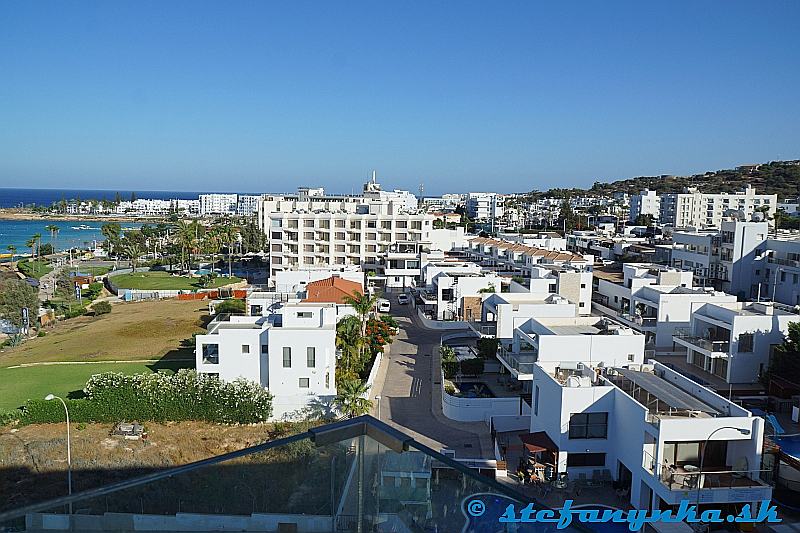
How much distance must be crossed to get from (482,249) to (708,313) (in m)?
27.7

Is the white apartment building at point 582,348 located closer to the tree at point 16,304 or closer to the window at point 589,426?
the window at point 589,426

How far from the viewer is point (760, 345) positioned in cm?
2259

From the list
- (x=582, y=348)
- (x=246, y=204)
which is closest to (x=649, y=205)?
(x=582, y=348)

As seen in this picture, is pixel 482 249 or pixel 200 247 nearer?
pixel 482 249

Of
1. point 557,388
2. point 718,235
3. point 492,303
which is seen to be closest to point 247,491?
point 557,388

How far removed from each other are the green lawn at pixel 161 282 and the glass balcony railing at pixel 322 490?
5024cm

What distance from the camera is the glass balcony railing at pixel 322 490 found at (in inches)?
113

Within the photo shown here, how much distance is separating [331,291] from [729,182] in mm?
115203

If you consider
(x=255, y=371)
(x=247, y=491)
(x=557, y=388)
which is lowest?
(x=255, y=371)

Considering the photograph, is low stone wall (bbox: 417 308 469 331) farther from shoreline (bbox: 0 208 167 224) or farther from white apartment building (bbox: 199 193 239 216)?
white apartment building (bbox: 199 193 239 216)

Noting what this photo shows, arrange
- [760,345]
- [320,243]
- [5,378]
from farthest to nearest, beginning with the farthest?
[320,243], [5,378], [760,345]

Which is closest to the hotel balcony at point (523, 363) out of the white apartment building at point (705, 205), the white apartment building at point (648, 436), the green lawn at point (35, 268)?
the white apartment building at point (648, 436)

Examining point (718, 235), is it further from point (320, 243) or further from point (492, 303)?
point (320, 243)

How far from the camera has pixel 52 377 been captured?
26328 millimetres
